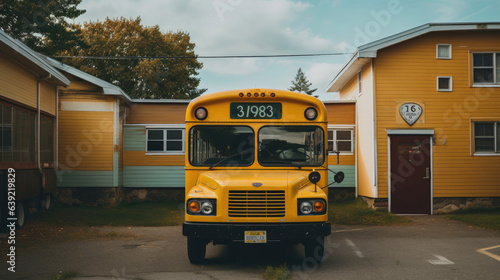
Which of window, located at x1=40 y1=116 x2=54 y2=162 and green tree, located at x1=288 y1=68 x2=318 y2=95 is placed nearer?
window, located at x1=40 y1=116 x2=54 y2=162

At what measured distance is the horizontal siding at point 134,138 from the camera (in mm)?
20531

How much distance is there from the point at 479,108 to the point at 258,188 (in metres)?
12.2

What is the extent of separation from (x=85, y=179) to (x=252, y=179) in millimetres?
13158

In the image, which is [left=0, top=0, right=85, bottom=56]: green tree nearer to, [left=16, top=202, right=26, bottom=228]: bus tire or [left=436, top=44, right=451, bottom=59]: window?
[left=16, top=202, right=26, bottom=228]: bus tire

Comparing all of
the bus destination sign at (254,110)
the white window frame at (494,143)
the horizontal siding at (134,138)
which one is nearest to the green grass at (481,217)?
the white window frame at (494,143)

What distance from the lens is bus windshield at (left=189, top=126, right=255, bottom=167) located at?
27.2ft

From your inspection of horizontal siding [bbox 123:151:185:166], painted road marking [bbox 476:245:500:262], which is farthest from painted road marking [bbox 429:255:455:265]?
horizontal siding [bbox 123:151:185:166]

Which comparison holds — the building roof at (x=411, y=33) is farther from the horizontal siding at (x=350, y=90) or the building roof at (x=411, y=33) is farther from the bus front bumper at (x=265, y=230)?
the bus front bumper at (x=265, y=230)

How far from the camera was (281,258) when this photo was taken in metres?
8.91

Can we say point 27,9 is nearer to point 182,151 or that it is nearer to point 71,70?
point 71,70

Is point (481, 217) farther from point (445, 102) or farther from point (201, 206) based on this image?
point (201, 206)

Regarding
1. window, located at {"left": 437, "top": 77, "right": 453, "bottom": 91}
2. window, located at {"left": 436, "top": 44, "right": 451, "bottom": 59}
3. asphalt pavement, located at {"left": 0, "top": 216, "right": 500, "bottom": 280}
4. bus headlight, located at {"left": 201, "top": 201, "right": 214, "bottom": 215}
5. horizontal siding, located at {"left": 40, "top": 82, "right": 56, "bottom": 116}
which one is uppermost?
window, located at {"left": 436, "top": 44, "right": 451, "bottom": 59}

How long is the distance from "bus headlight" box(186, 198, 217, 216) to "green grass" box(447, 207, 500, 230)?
879 cm

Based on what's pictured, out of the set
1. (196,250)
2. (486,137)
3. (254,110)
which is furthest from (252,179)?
(486,137)
